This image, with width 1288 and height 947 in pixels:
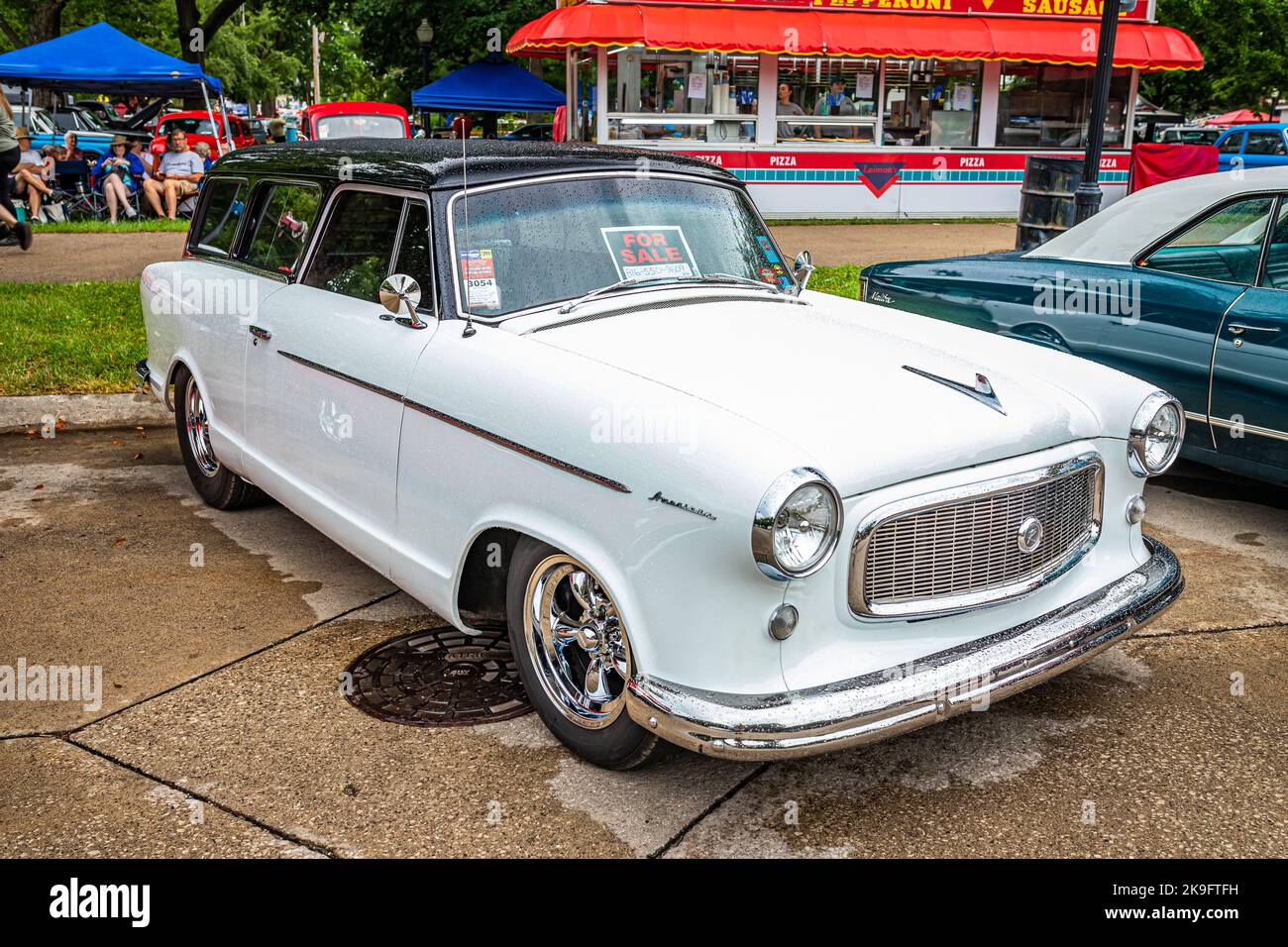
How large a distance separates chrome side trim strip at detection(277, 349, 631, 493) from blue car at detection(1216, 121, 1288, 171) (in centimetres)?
2003

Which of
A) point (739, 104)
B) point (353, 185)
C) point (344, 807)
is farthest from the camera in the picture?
point (739, 104)

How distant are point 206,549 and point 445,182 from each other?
2.18 metres

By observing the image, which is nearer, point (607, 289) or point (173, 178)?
point (607, 289)

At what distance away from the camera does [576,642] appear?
3.33 metres

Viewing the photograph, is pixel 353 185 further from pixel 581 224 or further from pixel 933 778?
pixel 933 778

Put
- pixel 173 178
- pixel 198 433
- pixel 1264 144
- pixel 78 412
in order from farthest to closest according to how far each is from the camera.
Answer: pixel 1264 144
pixel 173 178
pixel 78 412
pixel 198 433

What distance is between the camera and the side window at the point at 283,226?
4.64m

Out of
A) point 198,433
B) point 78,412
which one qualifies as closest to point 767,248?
point 198,433

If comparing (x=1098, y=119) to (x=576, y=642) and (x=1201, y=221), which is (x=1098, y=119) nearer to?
(x=1201, y=221)

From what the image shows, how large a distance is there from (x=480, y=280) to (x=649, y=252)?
635 mm

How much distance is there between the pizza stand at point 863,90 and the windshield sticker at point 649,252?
1342 centimetres

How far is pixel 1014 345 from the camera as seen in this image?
409 centimetres

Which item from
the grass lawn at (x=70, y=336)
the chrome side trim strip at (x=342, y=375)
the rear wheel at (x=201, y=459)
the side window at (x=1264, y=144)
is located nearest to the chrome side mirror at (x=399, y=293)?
the chrome side trim strip at (x=342, y=375)
